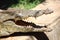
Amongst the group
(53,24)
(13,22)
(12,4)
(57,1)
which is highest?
(13,22)

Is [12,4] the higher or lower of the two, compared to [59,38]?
lower

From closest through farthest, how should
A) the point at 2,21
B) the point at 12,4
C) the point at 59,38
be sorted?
the point at 2,21 < the point at 59,38 < the point at 12,4

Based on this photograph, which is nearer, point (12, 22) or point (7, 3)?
point (12, 22)

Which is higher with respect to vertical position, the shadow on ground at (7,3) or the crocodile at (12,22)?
the crocodile at (12,22)

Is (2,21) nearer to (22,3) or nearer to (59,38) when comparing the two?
(59,38)

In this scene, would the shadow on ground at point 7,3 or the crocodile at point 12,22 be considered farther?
the shadow on ground at point 7,3

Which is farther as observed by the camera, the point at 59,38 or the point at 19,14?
the point at 59,38

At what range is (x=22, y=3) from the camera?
5973 millimetres

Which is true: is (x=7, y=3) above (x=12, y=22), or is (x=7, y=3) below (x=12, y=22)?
below

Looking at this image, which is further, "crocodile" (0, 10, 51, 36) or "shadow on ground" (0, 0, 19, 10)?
"shadow on ground" (0, 0, 19, 10)

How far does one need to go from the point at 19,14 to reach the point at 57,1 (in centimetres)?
233

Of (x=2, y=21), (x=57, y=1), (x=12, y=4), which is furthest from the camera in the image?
(x=12, y=4)

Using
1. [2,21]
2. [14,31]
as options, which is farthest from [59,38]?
[2,21]

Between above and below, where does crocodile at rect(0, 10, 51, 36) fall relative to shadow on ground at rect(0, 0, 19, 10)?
above
